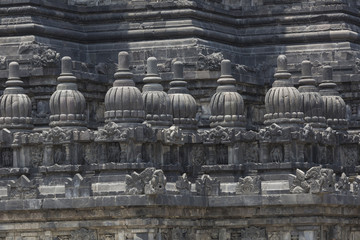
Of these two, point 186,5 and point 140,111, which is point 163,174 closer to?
point 140,111

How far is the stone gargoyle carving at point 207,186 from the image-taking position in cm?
9219

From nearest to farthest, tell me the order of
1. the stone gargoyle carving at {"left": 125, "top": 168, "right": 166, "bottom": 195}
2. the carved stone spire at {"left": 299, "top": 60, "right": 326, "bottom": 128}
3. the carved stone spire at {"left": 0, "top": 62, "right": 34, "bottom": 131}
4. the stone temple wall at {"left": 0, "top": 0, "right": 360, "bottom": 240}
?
the stone gargoyle carving at {"left": 125, "top": 168, "right": 166, "bottom": 195}, the stone temple wall at {"left": 0, "top": 0, "right": 360, "bottom": 240}, the carved stone spire at {"left": 0, "top": 62, "right": 34, "bottom": 131}, the carved stone spire at {"left": 299, "top": 60, "right": 326, "bottom": 128}

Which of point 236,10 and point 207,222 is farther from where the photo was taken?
point 236,10

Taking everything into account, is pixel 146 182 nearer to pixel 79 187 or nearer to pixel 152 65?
pixel 79 187

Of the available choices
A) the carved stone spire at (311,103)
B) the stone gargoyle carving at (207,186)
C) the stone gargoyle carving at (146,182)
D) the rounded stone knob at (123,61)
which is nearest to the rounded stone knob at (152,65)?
the rounded stone knob at (123,61)

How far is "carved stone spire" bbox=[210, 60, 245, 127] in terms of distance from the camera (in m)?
93.7

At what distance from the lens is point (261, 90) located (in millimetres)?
98188

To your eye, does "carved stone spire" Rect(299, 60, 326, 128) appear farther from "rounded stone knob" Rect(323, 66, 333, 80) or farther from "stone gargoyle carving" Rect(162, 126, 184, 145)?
"stone gargoyle carving" Rect(162, 126, 184, 145)

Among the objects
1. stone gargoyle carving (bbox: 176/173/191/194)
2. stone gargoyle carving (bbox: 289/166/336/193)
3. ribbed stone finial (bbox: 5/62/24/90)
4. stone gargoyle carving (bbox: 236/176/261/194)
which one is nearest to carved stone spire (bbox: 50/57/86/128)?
ribbed stone finial (bbox: 5/62/24/90)

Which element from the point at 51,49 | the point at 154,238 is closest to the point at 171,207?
the point at 154,238

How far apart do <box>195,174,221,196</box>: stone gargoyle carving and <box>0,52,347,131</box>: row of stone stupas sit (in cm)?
196

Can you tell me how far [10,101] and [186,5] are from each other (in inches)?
328

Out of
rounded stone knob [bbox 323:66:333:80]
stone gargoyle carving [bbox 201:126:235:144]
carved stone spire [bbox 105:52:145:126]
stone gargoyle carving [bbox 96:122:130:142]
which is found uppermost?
rounded stone knob [bbox 323:66:333:80]

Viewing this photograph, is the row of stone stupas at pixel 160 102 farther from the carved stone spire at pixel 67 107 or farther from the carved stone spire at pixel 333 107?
the carved stone spire at pixel 333 107
